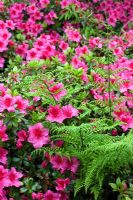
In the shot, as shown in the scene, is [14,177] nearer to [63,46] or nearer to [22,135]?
[22,135]

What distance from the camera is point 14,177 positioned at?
298 cm

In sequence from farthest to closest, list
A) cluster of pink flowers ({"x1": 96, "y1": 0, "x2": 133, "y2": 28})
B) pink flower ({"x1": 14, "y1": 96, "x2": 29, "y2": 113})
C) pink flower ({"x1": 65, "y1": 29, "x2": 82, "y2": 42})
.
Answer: cluster of pink flowers ({"x1": 96, "y1": 0, "x2": 133, "y2": 28}) < pink flower ({"x1": 65, "y1": 29, "x2": 82, "y2": 42}) < pink flower ({"x1": 14, "y1": 96, "x2": 29, "y2": 113})

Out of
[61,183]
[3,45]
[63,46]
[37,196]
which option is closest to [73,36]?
[63,46]

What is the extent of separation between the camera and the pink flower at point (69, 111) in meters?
3.13

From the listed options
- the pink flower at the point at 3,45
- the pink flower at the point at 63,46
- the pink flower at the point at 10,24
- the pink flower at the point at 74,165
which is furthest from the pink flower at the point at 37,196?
the pink flower at the point at 10,24

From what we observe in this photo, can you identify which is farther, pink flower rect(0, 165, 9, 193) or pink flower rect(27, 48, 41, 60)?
pink flower rect(27, 48, 41, 60)

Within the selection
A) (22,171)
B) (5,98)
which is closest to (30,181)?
(22,171)

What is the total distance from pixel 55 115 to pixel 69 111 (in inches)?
4.5

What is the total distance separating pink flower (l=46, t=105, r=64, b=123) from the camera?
3.08 meters

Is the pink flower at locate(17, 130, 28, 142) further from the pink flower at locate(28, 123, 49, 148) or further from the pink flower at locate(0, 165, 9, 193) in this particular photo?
the pink flower at locate(0, 165, 9, 193)

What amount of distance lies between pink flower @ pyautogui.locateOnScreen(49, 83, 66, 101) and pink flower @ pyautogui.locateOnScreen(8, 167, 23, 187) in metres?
0.62

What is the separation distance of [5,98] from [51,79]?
456 millimetres

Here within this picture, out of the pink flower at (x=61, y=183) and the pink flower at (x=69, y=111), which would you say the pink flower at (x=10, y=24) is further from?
the pink flower at (x=61, y=183)

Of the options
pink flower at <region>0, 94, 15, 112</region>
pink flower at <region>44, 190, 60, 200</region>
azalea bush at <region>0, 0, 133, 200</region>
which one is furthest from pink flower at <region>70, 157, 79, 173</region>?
pink flower at <region>0, 94, 15, 112</region>
